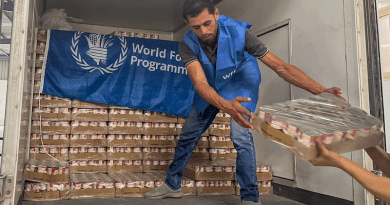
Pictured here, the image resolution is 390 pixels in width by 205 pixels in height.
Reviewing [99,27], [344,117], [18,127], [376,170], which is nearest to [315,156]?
[344,117]

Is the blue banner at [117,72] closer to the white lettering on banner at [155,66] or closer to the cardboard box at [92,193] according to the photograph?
the white lettering on banner at [155,66]

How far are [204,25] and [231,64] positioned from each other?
402 mm

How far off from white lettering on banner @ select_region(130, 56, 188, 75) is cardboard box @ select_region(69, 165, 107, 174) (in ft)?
4.91

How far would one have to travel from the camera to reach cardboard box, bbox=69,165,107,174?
170 inches

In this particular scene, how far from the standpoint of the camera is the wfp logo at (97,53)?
478 centimetres

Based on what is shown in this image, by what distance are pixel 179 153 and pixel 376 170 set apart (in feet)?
5.41

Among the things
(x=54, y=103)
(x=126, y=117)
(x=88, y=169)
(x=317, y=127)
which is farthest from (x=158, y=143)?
(x=317, y=127)

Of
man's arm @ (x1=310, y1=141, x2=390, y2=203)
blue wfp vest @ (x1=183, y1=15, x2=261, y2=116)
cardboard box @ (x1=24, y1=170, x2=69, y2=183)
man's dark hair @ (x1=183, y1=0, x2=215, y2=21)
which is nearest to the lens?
man's arm @ (x1=310, y1=141, x2=390, y2=203)

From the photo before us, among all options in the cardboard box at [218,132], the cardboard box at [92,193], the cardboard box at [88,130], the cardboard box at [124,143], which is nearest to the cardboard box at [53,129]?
the cardboard box at [88,130]

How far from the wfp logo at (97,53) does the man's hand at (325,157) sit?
3.98 meters

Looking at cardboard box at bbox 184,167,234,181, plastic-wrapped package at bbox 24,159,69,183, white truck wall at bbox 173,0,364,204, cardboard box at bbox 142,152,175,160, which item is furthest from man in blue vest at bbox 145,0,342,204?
cardboard box at bbox 142,152,175,160

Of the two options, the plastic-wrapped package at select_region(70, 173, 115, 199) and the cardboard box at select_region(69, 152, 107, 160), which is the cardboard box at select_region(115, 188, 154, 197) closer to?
the plastic-wrapped package at select_region(70, 173, 115, 199)

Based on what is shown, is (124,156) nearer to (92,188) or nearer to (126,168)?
(126,168)

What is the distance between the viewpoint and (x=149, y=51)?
16.8 ft
